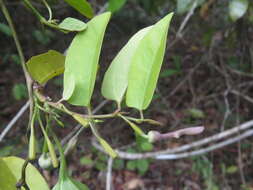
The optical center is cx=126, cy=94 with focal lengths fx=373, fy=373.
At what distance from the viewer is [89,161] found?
1.89 meters

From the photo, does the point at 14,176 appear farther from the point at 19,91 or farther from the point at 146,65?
the point at 19,91

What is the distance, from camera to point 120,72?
46 centimetres

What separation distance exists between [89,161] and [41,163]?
147 centimetres

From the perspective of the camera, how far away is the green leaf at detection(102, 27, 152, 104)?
1.52 ft

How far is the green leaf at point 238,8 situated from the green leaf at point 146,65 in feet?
1.77

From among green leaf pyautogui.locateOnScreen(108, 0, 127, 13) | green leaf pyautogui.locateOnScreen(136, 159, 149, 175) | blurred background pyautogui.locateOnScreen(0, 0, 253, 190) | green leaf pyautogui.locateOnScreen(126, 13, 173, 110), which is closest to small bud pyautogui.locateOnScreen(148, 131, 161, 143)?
green leaf pyautogui.locateOnScreen(126, 13, 173, 110)

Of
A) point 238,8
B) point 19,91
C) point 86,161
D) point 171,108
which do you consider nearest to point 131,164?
point 86,161

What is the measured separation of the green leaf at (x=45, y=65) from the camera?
45 cm

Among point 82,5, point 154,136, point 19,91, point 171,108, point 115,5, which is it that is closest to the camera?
point 154,136

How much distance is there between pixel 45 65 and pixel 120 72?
0.09 meters

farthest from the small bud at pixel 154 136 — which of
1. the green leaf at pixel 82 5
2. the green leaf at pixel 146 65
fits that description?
the green leaf at pixel 82 5

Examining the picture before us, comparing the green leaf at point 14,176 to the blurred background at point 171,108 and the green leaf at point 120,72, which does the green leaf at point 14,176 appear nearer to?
the green leaf at point 120,72

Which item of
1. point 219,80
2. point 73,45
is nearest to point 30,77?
point 73,45

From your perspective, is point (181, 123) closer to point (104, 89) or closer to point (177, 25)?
point (177, 25)
